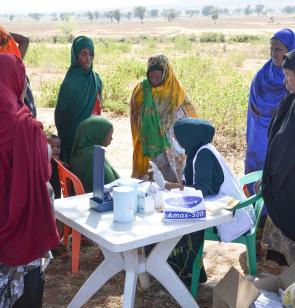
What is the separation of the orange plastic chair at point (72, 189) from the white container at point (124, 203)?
0.97m

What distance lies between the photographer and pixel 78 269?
12.9ft

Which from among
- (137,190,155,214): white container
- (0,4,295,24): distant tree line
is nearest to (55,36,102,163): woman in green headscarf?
(137,190,155,214): white container

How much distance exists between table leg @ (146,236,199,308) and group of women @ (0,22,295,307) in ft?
1.20

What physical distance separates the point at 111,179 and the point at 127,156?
10.5 feet

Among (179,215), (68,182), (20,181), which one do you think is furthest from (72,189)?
(20,181)

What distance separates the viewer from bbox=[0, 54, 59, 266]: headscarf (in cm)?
232

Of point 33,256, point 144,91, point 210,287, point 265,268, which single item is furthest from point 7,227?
point 144,91

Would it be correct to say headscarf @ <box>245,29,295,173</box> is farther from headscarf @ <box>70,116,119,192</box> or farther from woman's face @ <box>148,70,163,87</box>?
headscarf @ <box>70,116,119,192</box>

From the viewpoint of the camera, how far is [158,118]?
4.68m

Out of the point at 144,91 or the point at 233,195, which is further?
the point at 144,91

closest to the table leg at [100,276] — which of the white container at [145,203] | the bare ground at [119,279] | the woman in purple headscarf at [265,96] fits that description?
the bare ground at [119,279]

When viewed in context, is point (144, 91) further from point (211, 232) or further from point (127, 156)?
point (127, 156)

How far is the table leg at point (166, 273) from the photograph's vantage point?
305 centimetres

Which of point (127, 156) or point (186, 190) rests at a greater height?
point (186, 190)
